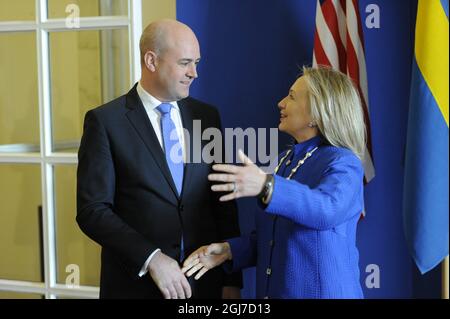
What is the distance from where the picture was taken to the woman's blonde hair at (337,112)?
1806 mm

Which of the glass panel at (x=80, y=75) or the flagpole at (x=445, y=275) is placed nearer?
the flagpole at (x=445, y=275)

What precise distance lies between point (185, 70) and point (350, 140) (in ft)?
1.87

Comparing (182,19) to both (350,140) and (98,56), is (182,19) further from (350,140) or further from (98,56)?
(350,140)

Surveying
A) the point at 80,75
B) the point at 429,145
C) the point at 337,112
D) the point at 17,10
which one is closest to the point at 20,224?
the point at 80,75

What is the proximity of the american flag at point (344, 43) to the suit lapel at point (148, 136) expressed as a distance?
636 millimetres

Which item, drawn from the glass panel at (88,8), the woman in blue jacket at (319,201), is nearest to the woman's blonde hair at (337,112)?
the woman in blue jacket at (319,201)

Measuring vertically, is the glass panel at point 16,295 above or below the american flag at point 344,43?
below

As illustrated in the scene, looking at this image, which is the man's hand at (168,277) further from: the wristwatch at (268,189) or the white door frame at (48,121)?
the white door frame at (48,121)

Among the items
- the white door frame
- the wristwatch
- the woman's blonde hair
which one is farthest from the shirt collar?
the wristwatch

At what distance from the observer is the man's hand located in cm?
190

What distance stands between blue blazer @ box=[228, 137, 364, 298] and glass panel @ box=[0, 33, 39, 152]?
1205 mm

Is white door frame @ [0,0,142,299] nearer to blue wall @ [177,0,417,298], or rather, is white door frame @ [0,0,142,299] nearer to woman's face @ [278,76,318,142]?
blue wall @ [177,0,417,298]
